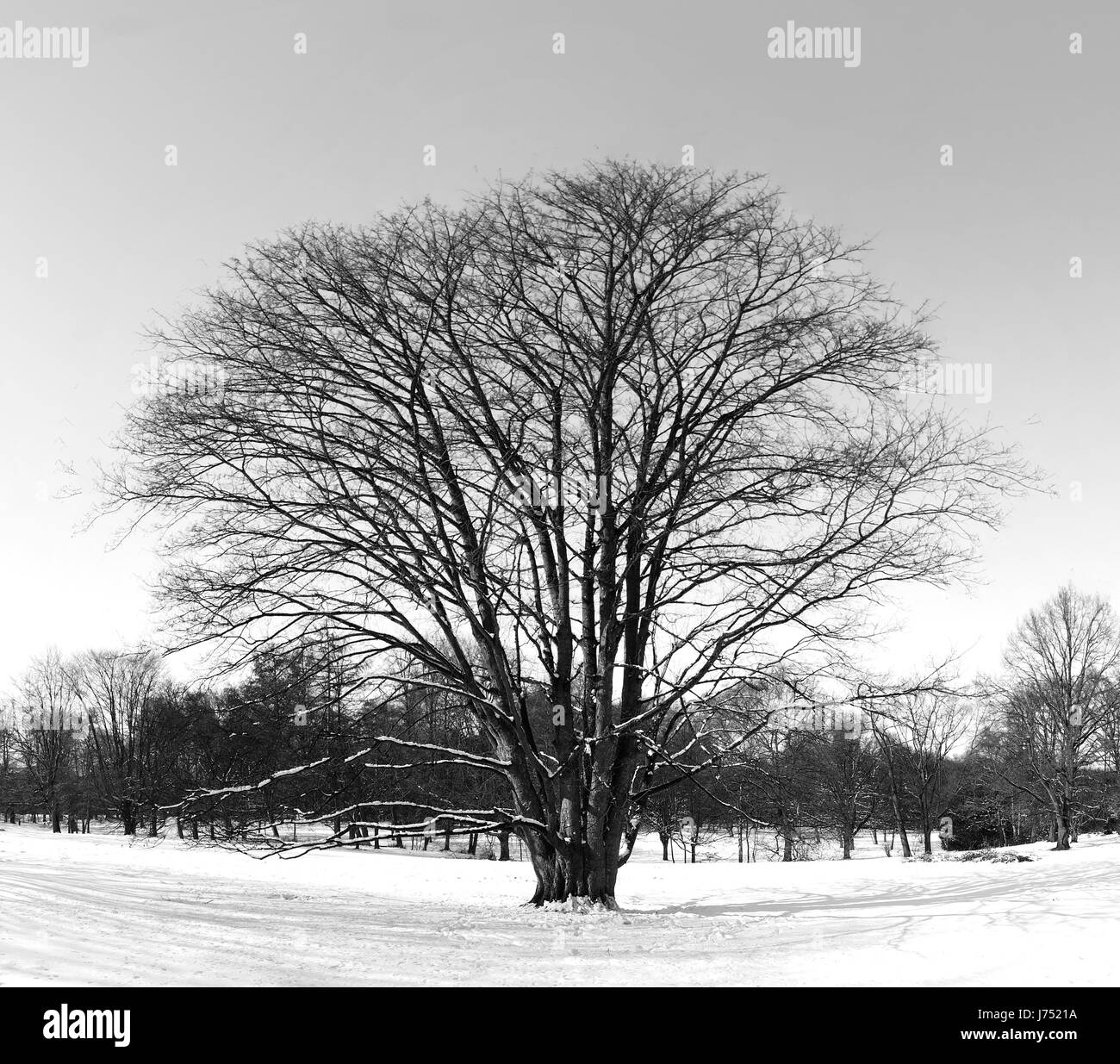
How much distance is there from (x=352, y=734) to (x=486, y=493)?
149 inches

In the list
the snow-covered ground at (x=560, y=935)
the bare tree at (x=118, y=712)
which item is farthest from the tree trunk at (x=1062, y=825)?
the bare tree at (x=118, y=712)

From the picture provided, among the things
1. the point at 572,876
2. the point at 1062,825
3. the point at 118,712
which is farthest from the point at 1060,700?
the point at 118,712

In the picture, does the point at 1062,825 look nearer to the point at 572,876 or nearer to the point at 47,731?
the point at 572,876

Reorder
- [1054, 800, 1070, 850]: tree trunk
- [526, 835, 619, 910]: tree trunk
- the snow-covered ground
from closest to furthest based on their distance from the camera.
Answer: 1. the snow-covered ground
2. [526, 835, 619, 910]: tree trunk
3. [1054, 800, 1070, 850]: tree trunk

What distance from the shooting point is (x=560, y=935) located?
934 centimetres

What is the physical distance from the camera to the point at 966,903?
11031 mm

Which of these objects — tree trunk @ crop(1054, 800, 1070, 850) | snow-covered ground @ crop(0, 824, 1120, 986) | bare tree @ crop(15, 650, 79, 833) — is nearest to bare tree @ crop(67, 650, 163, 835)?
bare tree @ crop(15, 650, 79, 833)

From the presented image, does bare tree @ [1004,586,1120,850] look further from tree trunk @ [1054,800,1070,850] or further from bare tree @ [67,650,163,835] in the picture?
bare tree @ [67,650,163,835]

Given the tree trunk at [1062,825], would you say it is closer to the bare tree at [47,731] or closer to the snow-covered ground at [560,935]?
the snow-covered ground at [560,935]

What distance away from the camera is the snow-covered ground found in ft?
21.9

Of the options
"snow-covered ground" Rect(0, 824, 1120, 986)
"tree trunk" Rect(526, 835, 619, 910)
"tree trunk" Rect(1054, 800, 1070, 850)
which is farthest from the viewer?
"tree trunk" Rect(1054, 800, 1070, 850)

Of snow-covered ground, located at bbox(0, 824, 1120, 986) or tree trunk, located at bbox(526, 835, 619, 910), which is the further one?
tree trunk, located at bbox(526, 835, 619, 910)

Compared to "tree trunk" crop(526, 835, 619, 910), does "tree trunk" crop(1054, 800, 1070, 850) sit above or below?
below
